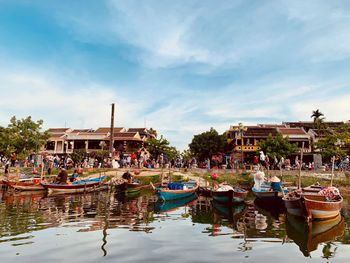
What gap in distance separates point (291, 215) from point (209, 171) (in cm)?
1940

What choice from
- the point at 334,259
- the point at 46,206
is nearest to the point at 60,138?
the point at 46,206

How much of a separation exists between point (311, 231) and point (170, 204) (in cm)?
994

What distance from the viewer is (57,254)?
9062mm

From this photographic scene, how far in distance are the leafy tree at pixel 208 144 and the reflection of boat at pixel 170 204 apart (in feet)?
95.8

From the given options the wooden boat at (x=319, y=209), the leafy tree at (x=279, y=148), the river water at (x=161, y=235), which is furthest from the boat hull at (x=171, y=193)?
the leafy tree at (x=279, y=148)

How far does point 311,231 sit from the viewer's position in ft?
42.3

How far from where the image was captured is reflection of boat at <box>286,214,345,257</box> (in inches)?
432

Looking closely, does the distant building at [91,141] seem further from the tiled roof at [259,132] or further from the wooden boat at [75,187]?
the wooden boat at [75,187]

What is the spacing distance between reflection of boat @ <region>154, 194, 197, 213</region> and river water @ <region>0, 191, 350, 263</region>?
0.38m

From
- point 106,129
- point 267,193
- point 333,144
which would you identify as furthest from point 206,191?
point 106,129

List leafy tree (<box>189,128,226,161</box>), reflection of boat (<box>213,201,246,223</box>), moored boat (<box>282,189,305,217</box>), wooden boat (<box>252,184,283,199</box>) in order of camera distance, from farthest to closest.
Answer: leafy tree (<box>189,128,226,161</box>)
wooden boat (<box>252,184,283,199</box>)
reflection of boat (<box>213,201,246,223</box>)
moored boat (<box>282,189,305,217</box>)

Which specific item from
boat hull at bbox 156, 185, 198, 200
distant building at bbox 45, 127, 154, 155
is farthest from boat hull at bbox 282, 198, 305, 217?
distant building at bbox 45, 127, 154, 155

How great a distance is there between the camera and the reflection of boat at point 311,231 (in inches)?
432

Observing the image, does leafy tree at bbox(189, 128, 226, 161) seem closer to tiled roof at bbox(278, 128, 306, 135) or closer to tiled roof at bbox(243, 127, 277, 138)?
tiled roof at bbox(243, 127, 277, 138)
